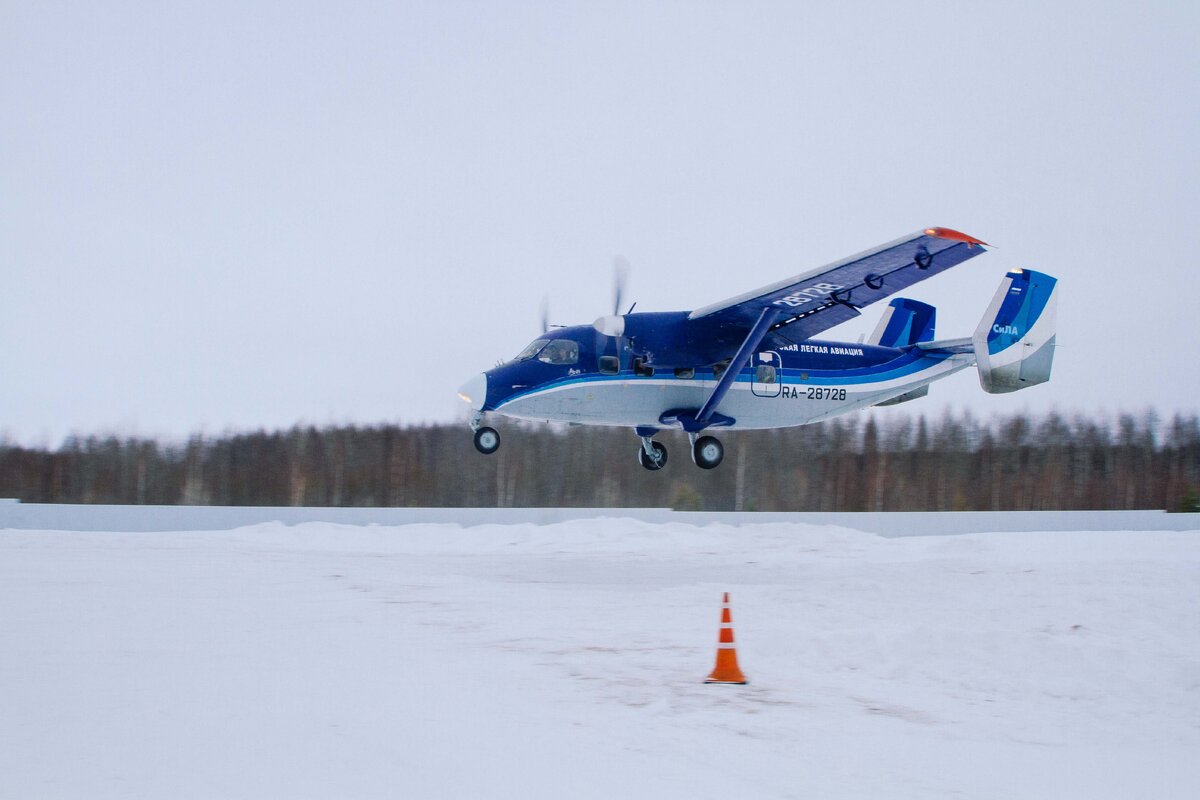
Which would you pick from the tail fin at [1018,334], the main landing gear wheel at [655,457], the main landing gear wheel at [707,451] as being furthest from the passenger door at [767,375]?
the tail fin at [1018,334]

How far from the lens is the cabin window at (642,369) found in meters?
21.1

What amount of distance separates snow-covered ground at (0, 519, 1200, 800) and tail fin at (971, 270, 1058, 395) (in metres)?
4.12

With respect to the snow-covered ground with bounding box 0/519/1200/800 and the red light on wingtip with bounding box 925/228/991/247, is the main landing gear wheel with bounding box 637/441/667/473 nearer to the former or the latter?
the snow-covered ground with bounding box 0/519/1200/800

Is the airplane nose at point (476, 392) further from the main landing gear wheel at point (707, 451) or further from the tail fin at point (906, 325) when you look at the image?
the tail fin at point (906, 325)

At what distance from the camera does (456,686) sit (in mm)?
9797

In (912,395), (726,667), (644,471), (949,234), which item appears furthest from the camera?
(644,471)

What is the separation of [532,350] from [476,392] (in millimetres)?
1423

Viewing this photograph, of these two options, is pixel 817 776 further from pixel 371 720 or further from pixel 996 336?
pixel 996 336

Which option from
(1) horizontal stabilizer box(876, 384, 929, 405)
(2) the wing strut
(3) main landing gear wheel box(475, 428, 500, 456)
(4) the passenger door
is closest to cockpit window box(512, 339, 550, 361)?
(3) main landing gear wheel box(475, 428, 500, 456)

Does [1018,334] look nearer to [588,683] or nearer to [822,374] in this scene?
[822,374]

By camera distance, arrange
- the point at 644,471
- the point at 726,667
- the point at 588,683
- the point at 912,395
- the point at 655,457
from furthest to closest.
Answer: the point at 644,471 → the point at 912,395 → the point at 655,457 → the point at 726,667 → the point at 588,683

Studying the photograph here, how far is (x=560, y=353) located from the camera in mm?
20516

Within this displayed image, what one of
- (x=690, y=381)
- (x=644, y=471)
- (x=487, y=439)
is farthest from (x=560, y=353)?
(x=644, y=471)

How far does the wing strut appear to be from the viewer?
21.2 m
